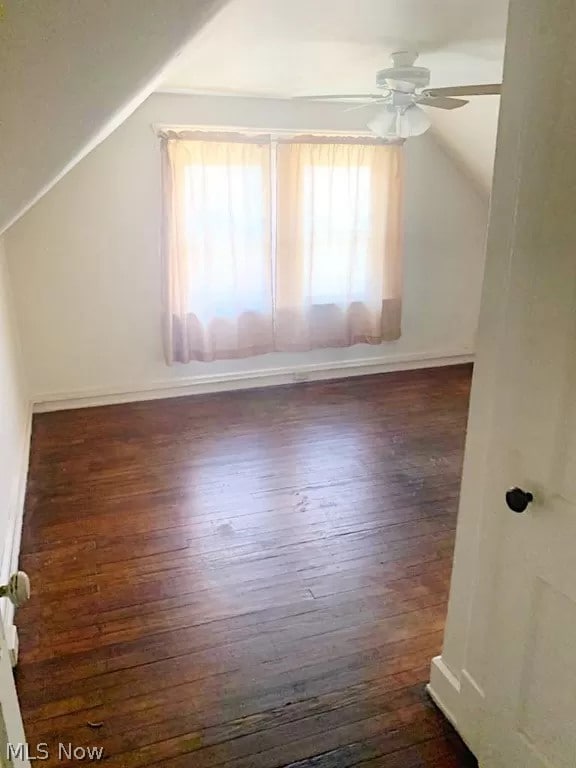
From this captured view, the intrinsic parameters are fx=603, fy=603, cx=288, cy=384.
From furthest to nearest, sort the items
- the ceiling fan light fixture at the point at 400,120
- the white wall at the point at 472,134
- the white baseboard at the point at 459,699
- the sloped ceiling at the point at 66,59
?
the white wall at the point at 472,134
the ceiling fan light fixture at the point at 400,120
the white baseboard at the point at 459,699
the sloped ceiling at the point at 66,59

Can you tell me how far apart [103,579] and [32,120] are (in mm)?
1928

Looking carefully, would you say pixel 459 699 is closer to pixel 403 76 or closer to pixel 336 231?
pixel 403 76

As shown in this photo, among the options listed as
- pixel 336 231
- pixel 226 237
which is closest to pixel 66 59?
pixel 226 237

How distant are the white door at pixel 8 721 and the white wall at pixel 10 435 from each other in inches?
34.7

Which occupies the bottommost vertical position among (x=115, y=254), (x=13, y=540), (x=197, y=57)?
(x=13, y=540)

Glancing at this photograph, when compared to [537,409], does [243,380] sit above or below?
below

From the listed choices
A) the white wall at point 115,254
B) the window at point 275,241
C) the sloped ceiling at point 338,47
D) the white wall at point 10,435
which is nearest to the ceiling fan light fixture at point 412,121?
the sloped ceiling at point 338,47

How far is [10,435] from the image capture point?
3.02 metres

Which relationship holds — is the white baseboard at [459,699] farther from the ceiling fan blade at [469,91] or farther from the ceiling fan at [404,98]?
the ceiling fan at [404,98]

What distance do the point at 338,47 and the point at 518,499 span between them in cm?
243

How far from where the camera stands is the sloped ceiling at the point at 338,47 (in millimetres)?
2348

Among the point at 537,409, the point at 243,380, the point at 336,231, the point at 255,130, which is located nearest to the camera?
the point at 537,409

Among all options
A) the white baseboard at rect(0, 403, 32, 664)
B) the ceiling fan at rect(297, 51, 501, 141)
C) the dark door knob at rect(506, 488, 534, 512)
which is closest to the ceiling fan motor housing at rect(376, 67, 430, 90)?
the ceiling fan at rect(297, 51, 501, 141)

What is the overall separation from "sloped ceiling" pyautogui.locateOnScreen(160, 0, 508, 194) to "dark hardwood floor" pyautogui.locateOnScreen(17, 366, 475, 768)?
6.56 ft
